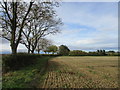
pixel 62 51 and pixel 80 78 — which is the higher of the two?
pixel 62 51

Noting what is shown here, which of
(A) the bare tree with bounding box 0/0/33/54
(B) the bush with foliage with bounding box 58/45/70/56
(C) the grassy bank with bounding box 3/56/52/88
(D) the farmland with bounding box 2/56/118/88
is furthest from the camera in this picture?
(B) the bush with foliage with bounding box 58/45/70/56

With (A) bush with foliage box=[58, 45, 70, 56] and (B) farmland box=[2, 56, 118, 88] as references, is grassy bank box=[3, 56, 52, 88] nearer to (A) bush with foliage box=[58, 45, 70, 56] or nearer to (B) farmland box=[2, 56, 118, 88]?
(B) farmland box=[2, 56, 118, 88]

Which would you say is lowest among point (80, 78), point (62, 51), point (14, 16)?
point (80, 78)

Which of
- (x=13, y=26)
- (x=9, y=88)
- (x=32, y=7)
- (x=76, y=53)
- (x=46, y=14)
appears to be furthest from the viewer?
(x=76, y=53)

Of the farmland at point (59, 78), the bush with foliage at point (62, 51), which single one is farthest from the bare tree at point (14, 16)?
the bush with foliage at point (62, 51)

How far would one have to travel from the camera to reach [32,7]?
14008 mm

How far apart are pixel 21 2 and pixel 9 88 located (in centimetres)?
1050

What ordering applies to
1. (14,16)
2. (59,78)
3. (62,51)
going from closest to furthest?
(59,78) → (14,16) → (62,51)

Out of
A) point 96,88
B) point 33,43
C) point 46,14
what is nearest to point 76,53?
point 33,43

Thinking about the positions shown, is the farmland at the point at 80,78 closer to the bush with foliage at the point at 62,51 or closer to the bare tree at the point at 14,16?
the bare tree at the point at 14,16

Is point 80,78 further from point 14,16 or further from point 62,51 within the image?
point 62,51

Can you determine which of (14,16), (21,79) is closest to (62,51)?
(14,16)

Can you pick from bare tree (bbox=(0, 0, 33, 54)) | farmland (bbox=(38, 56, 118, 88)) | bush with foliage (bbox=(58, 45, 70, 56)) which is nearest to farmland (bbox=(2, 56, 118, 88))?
farmland (bbox=(38, 56, 118, 88))

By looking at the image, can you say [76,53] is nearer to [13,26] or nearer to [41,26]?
[41,26]
